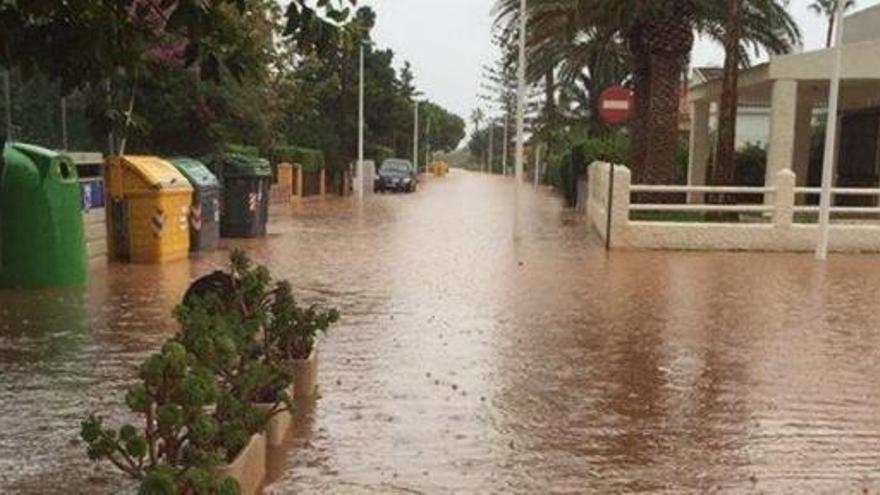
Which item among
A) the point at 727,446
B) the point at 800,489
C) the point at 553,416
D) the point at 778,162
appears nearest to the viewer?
the point at 800,489

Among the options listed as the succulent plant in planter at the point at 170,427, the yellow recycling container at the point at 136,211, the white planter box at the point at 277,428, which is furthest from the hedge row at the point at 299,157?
the succulent plant in planter at the point at 170,427

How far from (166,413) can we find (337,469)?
163cm

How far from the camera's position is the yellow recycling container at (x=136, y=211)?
1405cm

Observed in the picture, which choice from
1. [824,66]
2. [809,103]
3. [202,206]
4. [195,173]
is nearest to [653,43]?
[824,66]

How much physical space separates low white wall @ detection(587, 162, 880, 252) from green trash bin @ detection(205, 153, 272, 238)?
19.9ft

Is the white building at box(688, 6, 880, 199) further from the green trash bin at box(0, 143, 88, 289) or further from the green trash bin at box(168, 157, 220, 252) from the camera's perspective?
the green trash bin at box(0, 143, 88, 289)

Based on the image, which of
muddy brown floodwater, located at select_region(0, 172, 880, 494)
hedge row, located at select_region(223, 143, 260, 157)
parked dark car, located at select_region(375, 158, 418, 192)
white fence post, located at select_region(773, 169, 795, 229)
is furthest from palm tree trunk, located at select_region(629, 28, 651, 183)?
parked dark car, located at select_region(375, 158, 418, 192)

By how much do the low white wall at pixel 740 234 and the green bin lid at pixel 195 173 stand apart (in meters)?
6.37

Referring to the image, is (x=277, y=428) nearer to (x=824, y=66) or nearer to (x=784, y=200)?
(x=784, y=200)

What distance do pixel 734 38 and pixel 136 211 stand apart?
38.1 ft

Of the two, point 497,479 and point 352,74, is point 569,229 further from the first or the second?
point 352,74

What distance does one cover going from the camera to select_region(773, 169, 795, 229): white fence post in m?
17.5

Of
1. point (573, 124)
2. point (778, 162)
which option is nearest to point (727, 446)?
point (778, 162)

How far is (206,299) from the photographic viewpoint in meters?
6.01
